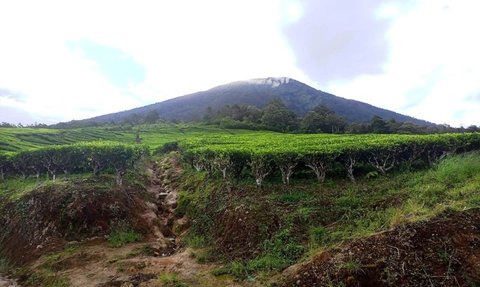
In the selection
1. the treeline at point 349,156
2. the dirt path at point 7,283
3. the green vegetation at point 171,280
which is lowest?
the dirt path at point 7,283

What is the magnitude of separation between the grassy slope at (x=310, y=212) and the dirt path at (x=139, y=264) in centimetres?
85

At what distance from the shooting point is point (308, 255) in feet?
45.1

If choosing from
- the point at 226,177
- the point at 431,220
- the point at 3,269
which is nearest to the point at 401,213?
the point at 431,220

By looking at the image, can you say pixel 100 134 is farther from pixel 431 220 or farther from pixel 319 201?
pixel 431 220

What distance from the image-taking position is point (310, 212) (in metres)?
17.1

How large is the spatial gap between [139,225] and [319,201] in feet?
35.4

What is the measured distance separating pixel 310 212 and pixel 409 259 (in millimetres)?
6318

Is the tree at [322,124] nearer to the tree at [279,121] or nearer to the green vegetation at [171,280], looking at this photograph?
the tree at [279,121]

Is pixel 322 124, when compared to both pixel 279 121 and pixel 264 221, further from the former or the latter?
pixel 264 221

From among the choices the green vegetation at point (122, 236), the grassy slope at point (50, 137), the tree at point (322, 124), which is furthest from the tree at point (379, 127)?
the green vegetation at point (122, 236)

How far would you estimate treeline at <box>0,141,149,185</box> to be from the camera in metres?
28.3

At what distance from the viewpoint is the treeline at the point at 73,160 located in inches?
1113

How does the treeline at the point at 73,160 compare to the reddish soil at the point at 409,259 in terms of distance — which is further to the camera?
the treeline at the point at 73,160

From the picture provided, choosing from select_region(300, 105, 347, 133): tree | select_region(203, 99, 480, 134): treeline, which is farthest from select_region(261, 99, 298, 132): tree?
select_region(300, 105, 347, 133): tree
